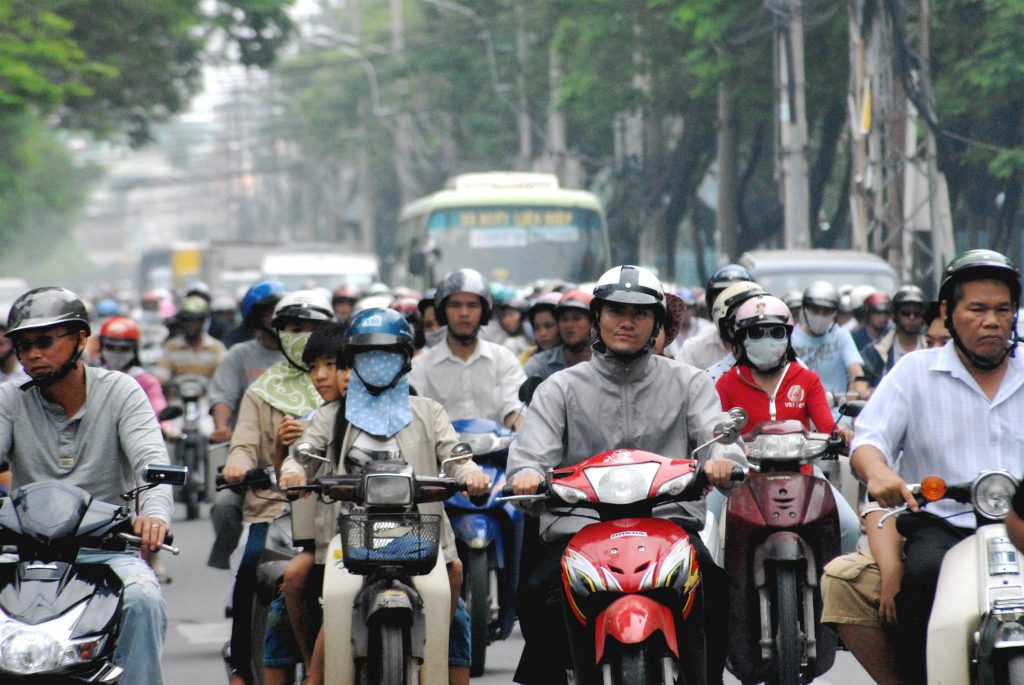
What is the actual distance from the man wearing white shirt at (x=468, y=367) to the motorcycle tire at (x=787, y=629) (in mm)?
2463

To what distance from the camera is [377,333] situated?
564cm

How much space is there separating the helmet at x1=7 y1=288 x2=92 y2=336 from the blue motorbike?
89.9 inches

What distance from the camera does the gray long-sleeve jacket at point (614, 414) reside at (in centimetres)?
559

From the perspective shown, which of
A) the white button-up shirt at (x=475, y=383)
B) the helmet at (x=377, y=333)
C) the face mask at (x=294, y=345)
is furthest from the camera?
the white button-up shirt at (x=475, y=383)

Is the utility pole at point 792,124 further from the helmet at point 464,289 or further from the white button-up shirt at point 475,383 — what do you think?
the white button-up shirt at point 475,383

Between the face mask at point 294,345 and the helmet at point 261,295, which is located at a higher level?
the helmet at point 261,295

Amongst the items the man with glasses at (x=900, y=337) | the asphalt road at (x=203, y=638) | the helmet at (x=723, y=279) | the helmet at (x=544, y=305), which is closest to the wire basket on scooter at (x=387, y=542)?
the asphalt road at (x=203, y=638)

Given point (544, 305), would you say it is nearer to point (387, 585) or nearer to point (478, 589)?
point (478, 589)

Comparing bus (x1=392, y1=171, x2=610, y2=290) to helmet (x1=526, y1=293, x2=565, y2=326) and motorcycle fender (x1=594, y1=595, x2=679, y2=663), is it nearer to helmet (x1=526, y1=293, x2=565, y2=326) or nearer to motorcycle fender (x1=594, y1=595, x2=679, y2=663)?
helmet (x1=526, y1=293, x2=565, y2=326)

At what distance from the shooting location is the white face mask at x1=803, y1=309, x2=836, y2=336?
10.6 m

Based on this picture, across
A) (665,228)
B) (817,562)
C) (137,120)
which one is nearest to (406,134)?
(665,228)

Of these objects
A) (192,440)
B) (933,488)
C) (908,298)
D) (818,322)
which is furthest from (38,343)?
(192,440)

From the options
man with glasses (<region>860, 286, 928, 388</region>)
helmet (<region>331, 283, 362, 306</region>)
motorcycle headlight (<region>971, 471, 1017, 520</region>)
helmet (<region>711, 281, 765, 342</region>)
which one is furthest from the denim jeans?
helmet (<region>331, 283, 362, 306</region>)

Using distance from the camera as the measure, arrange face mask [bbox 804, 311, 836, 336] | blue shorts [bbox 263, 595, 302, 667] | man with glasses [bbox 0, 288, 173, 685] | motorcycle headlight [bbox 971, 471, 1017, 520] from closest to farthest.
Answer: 1. motorcycle headlight [bbox 971, 471, 1017, 520]
2. man with glasses [bbox 0, 288, 173, 685]
3. blue shorts [bbox 263, 595, 302, 667]
4. face mask [bbox 804, 311, 836, 336]
